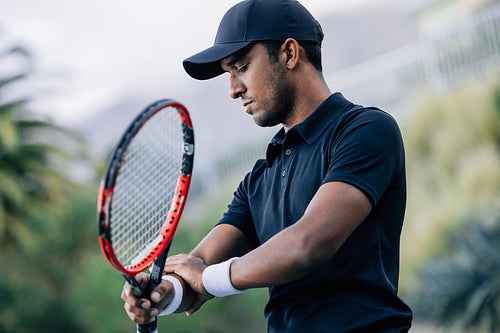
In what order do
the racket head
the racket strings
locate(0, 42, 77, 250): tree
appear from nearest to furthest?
the racket head, the racket strings, locate(0, 42, 77, 250): tree

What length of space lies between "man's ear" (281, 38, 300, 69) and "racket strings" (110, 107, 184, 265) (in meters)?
0.60

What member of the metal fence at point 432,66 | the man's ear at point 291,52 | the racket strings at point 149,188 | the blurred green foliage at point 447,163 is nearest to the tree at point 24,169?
the blurred green foliage at point 447,163

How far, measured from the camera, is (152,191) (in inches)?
127

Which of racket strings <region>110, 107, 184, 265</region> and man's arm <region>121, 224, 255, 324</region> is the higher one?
racket strings <region>110, 107, 184, 265</region>

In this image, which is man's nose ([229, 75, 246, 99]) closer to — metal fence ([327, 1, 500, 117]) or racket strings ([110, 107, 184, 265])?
racket strings ([110, 107, 184, 265])

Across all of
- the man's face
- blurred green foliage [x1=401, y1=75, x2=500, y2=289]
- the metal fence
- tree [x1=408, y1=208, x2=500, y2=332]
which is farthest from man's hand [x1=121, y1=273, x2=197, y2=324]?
the metal fence

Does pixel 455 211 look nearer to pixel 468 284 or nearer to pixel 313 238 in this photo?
pixel 468 284

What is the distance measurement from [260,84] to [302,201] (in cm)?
52

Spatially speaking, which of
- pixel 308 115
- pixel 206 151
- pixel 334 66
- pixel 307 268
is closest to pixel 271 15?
pixel 308 115

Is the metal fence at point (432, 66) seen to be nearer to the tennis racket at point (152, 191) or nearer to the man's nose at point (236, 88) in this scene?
the tennis racket at point (152, 191)

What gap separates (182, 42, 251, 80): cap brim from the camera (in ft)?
8.66

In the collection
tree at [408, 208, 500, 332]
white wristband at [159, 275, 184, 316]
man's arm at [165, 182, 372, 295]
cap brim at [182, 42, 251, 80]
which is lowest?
tree at [408, 208, 500, 332]

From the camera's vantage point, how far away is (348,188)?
7.47ft

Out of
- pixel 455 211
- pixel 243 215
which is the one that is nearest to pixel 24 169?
pixel 455 211
